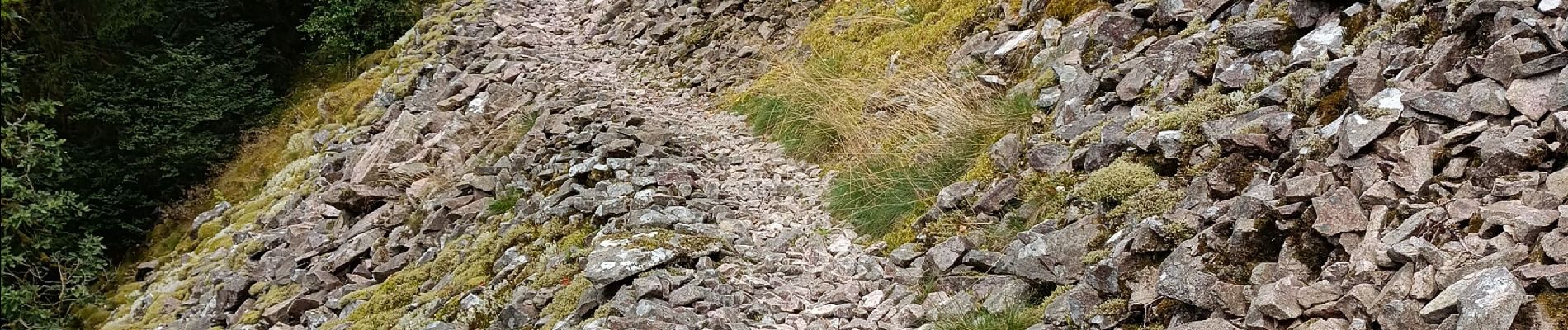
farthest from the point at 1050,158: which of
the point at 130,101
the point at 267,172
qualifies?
the point at 130,101

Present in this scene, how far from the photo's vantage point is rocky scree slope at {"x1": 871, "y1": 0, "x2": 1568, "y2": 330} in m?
3.92

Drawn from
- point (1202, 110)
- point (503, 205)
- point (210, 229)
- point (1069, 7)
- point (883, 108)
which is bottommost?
point (210, 229)

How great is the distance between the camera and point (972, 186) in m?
6.97

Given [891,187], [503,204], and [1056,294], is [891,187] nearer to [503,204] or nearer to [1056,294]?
[1056,294]

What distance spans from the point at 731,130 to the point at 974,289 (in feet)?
16.2

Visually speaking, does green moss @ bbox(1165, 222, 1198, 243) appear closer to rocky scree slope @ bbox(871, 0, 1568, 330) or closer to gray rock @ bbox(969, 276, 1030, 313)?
rocky scree slope @ bbox(871, 0, 1568, 330)

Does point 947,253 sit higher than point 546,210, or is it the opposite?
point 947,253

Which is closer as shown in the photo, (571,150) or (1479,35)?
(1479,35)

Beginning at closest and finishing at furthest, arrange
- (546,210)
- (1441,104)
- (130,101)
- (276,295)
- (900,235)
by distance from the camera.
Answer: (1441,104) → (900,235) → (546,210) → (276,295) → (130,101)

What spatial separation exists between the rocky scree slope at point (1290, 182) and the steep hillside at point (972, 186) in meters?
0.01

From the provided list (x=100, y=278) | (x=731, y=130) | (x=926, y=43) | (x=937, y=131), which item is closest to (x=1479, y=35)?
(x=937, y=131)

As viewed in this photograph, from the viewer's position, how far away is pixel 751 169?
9.09m

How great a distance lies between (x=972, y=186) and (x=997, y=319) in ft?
5.64

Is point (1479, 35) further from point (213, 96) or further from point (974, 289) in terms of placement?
point (213, 96)
